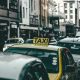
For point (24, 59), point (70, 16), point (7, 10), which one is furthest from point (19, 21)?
point (70, 16)

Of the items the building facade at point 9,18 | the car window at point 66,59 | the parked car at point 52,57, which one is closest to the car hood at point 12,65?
the parked car at point 52,57

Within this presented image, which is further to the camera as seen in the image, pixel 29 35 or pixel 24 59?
pixel 29 35

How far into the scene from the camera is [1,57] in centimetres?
548

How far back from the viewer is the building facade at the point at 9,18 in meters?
51.2

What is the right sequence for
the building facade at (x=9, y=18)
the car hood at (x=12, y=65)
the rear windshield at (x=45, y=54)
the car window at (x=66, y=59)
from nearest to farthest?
1. the car hood at (x=12, y=65)
2. the rear windshield at (x=45, y=54)
3. the car window at (x=66, y=59)
4. the building facade at (x=9, y=18)

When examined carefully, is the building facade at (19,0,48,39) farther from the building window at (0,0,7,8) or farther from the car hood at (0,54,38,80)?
the car hood at (0,54,38,80)

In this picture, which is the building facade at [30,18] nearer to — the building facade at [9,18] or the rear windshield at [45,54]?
the building facade at [9,18]

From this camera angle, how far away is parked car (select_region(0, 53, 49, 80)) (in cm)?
505

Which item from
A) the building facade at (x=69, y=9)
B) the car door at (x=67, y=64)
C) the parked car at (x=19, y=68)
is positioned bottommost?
the car door at (x=67, y=64)

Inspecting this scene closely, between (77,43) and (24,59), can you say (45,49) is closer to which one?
(24,59)

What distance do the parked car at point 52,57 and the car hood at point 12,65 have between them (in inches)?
162

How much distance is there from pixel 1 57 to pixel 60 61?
4633 millimetres

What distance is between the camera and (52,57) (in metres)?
10.3

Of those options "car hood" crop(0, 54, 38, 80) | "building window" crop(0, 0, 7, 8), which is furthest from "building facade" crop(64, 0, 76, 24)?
"car hood" crop(0, 54, 38, 80)
